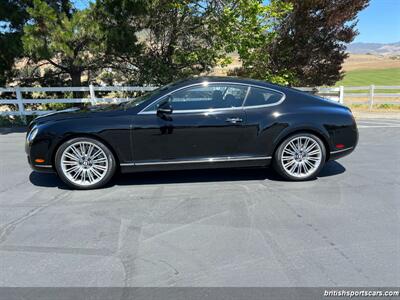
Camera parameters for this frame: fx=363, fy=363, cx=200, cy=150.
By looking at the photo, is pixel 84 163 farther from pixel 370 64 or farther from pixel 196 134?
pixel 370 64

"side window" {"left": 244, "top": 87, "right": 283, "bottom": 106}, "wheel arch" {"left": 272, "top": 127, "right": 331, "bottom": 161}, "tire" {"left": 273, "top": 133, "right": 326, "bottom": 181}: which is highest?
"side window" {"left": 244, "top": 87, "right": 283, "bottom": 106}

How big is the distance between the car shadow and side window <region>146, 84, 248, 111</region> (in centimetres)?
110

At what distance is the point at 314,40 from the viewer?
1346cm

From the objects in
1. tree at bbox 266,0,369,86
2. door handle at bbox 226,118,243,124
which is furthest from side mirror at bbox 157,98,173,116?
tree at bbox 266,0,369,86

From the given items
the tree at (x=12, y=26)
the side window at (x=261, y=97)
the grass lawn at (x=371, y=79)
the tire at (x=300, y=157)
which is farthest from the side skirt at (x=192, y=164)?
the grass lawn at (x=371, y=79)

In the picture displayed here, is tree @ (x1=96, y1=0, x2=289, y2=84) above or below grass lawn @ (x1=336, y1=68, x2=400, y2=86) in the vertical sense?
above

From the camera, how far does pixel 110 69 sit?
13.1 m

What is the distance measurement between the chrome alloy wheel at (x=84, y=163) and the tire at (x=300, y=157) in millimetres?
2477

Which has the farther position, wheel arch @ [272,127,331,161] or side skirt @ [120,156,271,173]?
wheel arch @ [272,127,331,161]

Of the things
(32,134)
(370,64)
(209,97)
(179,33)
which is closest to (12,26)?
(179,33)

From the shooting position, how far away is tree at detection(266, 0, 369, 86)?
12570 mm

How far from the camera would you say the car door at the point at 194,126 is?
4965mm

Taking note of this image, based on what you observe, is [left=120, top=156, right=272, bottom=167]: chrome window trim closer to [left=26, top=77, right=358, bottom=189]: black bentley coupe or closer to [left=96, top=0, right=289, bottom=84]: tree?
[left=26, top=77, right=358, bottom=189]: black bentley coupe

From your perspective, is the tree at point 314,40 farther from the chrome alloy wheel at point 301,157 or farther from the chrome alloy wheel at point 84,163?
the chrome alloy wheel at point 84,163
